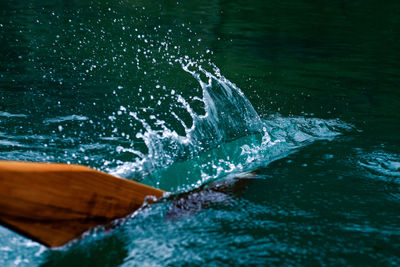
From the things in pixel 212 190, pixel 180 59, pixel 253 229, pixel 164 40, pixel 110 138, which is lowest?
pixel 253 229

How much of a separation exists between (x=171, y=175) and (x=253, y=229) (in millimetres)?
1112

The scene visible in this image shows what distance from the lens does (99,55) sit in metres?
10.1

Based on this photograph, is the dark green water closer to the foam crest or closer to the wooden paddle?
the foam crest

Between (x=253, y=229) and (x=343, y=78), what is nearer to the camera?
(x=253, y=229)

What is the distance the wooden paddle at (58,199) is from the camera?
273 centimetres

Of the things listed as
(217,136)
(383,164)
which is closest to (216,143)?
(217,136)

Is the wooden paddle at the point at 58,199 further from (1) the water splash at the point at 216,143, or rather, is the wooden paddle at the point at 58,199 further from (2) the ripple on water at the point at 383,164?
(2) the ripple on water at the point at 383,164

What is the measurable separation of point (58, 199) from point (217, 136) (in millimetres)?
3032

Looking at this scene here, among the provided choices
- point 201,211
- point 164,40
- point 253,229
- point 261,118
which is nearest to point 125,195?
point 201,211

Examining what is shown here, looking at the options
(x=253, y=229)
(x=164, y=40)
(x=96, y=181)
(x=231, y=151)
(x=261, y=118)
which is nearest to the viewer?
(x=96, y=181)

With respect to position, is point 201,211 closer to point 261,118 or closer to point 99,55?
point 261,118

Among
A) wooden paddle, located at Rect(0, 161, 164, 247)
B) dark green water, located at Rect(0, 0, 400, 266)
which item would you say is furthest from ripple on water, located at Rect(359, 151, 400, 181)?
wooden paddle, located at Rect(0, 161, 164, 247)

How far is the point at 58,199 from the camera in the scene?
2.99 m

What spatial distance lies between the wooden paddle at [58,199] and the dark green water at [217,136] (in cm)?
17
